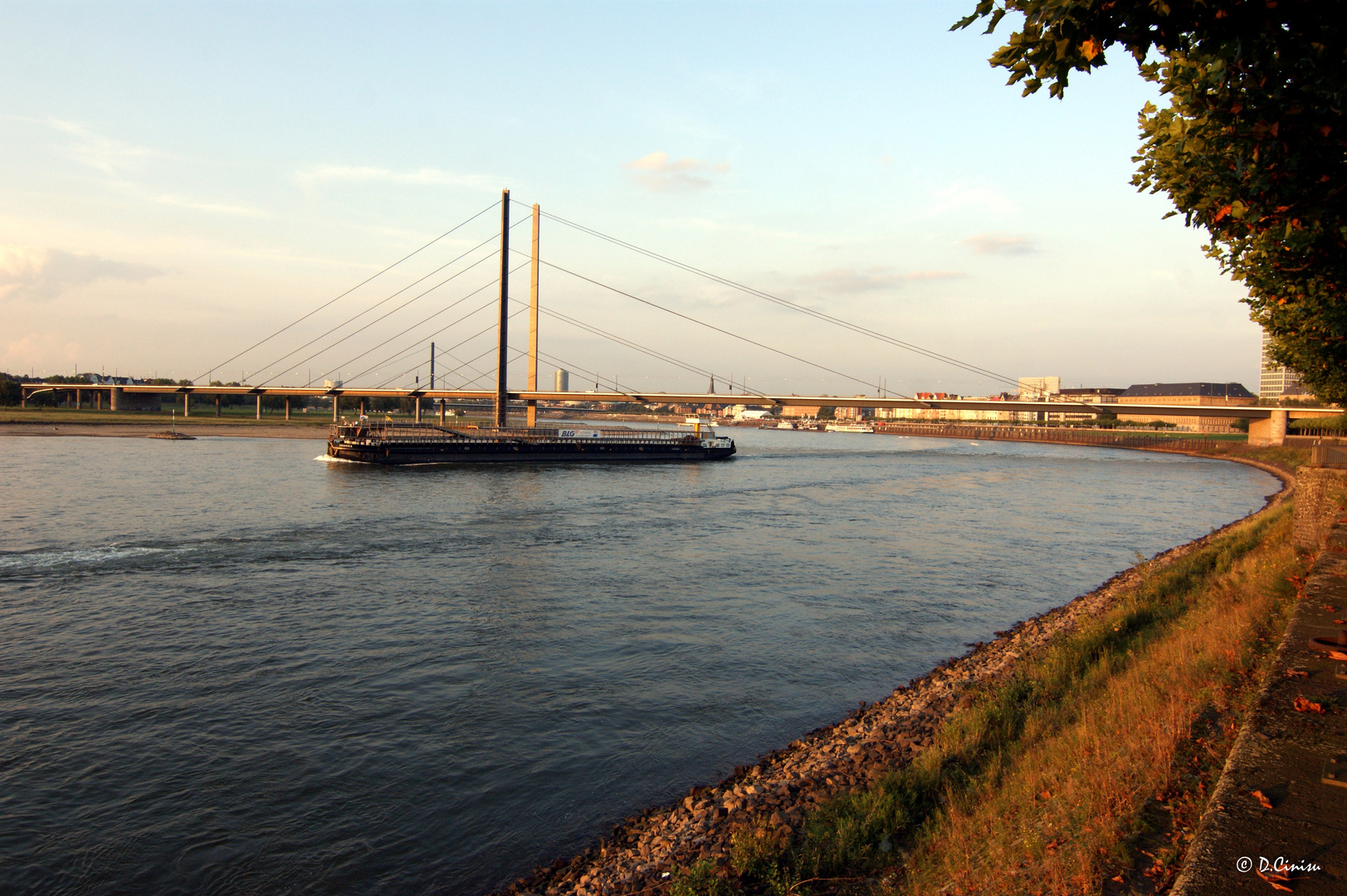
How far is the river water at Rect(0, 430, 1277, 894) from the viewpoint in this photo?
7.52 m

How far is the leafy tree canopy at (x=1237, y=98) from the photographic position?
433 cm

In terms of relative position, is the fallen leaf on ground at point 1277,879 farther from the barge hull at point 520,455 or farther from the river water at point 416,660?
the barge hull at point 520,455

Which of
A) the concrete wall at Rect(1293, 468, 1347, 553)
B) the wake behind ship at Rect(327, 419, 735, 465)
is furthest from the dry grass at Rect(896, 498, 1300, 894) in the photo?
the wake behind ship at Rect(327, 419, 735, 465)

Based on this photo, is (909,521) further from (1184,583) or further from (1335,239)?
(1335,239)

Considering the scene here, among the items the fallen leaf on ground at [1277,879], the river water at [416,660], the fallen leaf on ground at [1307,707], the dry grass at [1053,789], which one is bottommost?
the river water at [416,660]

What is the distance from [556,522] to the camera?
93.6ft

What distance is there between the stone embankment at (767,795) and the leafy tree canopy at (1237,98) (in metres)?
6.12

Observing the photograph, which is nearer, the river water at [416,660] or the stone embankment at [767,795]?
the stone embankment at [767,795]

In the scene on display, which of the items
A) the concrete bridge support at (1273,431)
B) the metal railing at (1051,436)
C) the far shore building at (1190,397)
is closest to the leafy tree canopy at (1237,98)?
the concrete bridge support at (1273,431)

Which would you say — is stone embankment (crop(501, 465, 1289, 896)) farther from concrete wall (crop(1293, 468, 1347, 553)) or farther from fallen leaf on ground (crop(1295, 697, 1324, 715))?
concrete wall (crop(1293, 468, 1347, 553))

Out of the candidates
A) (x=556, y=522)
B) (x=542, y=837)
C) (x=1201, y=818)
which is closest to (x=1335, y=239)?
(x=1201, y=818)

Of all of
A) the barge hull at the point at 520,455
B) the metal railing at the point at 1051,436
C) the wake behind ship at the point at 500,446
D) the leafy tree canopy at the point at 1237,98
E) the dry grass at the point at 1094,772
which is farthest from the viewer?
the metal railing at the point at 1051,436

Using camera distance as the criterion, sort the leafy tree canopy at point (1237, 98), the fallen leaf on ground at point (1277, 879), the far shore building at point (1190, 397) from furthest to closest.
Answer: the far shore building at point (1190, 397) → the leafy tree canopy at point (1237, 98) → the fallen leaf on ground at point (1277, 879)

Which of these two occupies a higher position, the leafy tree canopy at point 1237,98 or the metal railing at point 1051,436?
the leafy tree canopy at point 1237,98
